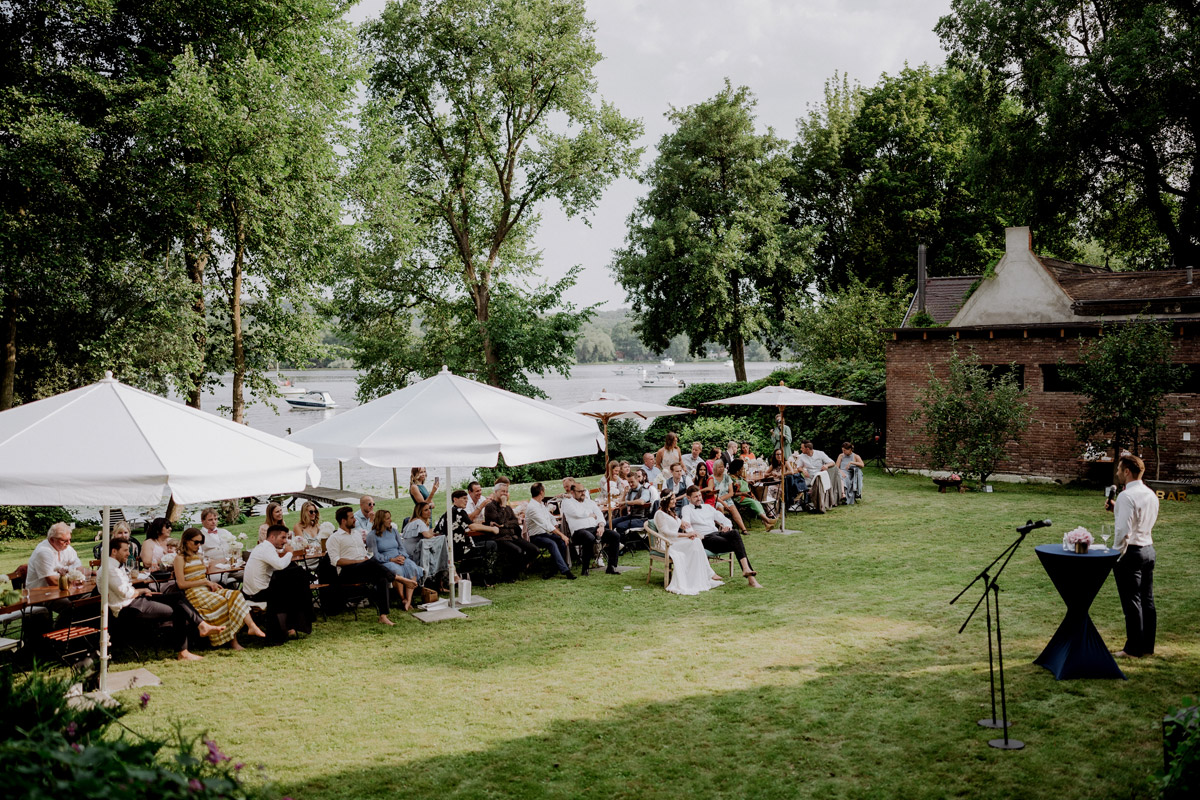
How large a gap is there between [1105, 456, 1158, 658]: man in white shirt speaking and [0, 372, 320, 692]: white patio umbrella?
7.27 m

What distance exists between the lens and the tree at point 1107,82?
22.3m

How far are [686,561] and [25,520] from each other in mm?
18631

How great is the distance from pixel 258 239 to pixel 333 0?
290 inches

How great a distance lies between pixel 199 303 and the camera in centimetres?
2108

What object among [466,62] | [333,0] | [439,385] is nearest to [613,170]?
[466,62]

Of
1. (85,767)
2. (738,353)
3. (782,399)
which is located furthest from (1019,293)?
(85,767)

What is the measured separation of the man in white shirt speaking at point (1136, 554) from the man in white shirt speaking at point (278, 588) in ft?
26.9

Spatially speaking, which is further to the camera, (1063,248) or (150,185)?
(1063,248)

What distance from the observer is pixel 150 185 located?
18234mm

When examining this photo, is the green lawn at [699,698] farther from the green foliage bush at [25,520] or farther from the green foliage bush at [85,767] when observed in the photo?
the green foliage bush at [25,520]

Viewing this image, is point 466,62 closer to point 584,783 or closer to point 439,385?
point 439,385

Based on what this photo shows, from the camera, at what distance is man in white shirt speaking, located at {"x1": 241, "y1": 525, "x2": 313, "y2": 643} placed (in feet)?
29.3

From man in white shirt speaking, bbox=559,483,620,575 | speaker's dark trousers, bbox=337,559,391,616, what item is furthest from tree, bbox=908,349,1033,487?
speaker's dark trousers, bbox=337,559,391,616

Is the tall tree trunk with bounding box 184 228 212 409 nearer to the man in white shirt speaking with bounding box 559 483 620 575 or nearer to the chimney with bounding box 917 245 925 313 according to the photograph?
the man in white shirt speaking with bounding box 559 483 620 575
